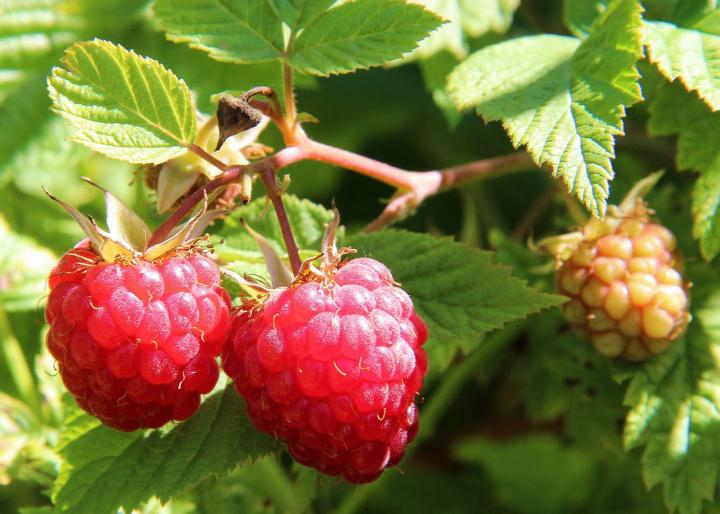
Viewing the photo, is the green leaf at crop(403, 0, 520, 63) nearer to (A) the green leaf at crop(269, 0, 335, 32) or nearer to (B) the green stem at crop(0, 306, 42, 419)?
(A) the green leaf at crop(269, 0, 335, 32)

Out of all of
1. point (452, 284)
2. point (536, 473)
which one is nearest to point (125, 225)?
point (452, 284)

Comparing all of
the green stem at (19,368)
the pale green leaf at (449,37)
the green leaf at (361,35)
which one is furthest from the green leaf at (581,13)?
the green stem at (19,368)

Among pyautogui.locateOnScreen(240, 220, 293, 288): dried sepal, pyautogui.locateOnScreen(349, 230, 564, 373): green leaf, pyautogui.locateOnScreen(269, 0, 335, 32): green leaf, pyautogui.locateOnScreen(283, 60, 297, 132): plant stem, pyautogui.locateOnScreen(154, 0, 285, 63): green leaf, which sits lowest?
pyautogui.locateOnScreen(349, 230, 564, 373): green leaf

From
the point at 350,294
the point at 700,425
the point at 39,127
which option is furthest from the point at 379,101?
the point at 350,294

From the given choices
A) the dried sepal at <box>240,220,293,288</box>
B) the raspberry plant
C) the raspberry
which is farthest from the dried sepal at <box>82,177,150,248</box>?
the raspberry

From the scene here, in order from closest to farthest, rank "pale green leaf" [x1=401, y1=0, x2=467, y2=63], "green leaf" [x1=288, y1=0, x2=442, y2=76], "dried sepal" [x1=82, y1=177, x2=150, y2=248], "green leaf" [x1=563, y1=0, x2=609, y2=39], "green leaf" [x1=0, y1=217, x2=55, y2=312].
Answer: "dried sepal" [x1=82, y1=177, x2=150, y2=248], "green leaf" [x1=288, y1=0, x2=442, y2=76], "green leaf" [x1=563, y1=0, x2=609, y2=39], "pale green leaf" [x1=401, y1=0, x2=467, y2=63], "green leaf" [x1=0, y1=217, x2=55, y2=312]

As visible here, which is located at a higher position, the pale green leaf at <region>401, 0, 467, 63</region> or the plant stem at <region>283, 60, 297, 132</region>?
the plant stem at <region>283, 60, 297, 132</region>

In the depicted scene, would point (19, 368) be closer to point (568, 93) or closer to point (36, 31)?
point (36, 31)

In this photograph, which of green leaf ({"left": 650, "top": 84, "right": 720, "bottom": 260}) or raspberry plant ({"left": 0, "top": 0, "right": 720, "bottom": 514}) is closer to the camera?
raspberry plant ({"left": 0, "top": 0, "right": 720, "bottom": 514})
